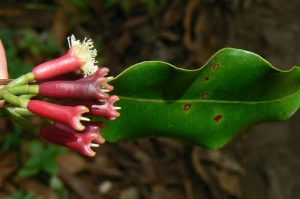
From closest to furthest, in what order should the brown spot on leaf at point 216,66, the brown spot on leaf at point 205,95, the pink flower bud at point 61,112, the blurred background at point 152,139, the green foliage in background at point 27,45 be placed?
the pink flower bud at point 61,112, the brown spot on leaf at point 216,66, the brown spot on leaf at point 205,95, the blurred background at point 152,139, the green foliage in background at point 27,45

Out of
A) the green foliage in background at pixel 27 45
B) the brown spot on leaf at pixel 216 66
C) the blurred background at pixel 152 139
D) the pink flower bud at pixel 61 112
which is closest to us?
the pink flower bud at pixel 61 112

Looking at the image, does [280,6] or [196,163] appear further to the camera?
[280,6]

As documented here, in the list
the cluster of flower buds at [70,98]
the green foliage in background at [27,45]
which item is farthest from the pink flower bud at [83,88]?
the green foliage in background at [27,45]

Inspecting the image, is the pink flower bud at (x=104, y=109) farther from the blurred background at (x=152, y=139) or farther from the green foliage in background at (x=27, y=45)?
the green foliage in background at (x=27, y=45)

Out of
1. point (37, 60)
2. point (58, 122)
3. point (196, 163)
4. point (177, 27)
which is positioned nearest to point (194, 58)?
point (177, 27)

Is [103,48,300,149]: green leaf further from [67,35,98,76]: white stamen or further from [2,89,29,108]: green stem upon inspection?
[2,89,29,108]: green stem

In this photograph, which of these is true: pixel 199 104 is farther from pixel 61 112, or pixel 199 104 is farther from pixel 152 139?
pixel 152 139

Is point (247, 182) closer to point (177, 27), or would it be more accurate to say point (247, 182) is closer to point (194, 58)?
point (194, 58)
